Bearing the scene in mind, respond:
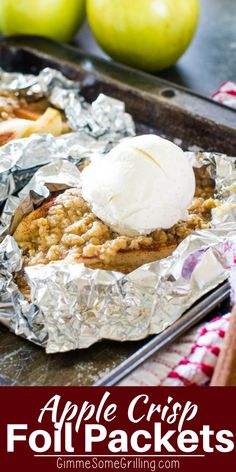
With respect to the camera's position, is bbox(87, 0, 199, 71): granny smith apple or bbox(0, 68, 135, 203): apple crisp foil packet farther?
bbox(87, 0, 199, 71): granny smith apple

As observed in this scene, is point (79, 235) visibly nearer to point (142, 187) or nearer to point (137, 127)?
point (142, 187)

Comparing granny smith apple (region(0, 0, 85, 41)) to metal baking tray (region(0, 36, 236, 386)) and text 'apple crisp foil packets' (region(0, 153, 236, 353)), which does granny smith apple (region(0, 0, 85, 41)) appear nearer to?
metal baking tray (region(0, 36, 236, 386))

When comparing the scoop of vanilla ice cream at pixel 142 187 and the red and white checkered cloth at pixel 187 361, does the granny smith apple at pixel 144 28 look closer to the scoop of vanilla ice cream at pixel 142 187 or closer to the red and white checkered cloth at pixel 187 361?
the scoop of vanilla ice cream at pixel 142 187

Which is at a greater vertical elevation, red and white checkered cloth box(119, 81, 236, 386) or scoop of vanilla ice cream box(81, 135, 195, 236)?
scoop of vanilla ice cream box(81, 135, 195, 236)

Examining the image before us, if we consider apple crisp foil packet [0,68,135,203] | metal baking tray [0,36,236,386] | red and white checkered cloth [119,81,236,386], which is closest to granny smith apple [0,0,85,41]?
metal baking tray [0,36,236,386]

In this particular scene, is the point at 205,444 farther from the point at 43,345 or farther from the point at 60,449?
the point at 43,345

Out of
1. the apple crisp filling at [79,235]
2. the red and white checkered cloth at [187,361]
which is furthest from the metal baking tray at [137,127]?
the apple crisp filling at [79,235]

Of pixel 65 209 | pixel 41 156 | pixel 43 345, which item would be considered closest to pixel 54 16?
pixel 41 156
